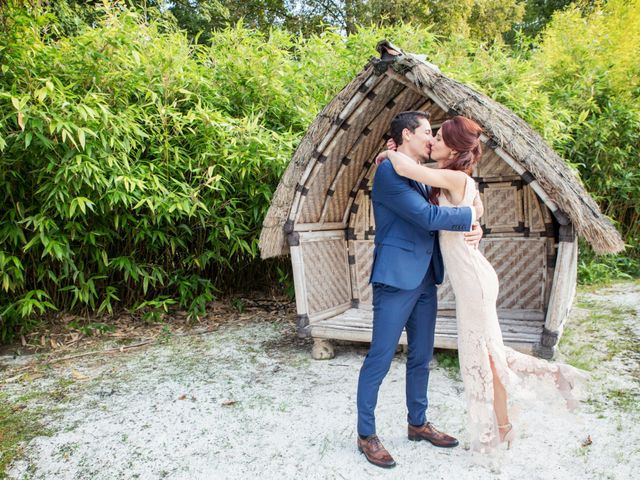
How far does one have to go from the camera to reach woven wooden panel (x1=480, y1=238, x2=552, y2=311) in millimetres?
4102

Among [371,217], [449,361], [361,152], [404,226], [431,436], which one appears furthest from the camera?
[371,217]

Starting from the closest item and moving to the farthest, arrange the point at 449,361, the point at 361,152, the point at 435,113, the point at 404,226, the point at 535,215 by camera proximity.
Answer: the point at 404,226, the point at 449,361, the point at 535,215, the point at 435,113, the point at 361,152

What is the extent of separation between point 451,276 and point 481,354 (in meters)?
0.39

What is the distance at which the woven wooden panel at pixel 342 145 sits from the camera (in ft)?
11.8

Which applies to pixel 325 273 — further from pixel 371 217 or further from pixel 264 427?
pixel 264 427

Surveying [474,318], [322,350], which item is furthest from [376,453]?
[322,350]

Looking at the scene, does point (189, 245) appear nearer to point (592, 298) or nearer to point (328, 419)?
point (328, 419)

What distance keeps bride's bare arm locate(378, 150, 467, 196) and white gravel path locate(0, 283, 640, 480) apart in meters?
1.15

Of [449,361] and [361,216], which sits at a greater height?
[361,216]

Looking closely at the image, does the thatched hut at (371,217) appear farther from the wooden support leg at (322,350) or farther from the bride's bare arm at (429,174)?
the bride's bare arm at (429,174)

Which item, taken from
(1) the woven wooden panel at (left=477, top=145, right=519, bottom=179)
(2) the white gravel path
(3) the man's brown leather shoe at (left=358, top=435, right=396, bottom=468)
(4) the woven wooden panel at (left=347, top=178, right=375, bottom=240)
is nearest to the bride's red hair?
(2) the white gravel path

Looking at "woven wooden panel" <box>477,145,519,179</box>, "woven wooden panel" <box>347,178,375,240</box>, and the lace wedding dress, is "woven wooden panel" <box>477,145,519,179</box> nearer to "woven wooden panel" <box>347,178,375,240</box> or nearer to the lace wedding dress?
"woven wooden panel" <box>347,178,375,240</box>

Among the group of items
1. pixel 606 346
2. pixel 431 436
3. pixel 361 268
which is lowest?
pixel 606 346

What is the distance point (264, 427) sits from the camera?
2.77 metres
